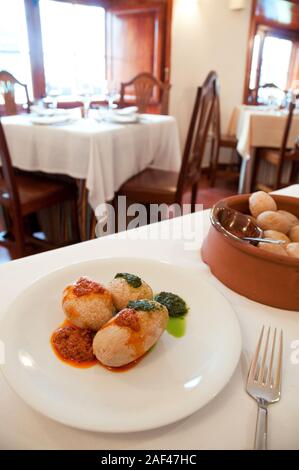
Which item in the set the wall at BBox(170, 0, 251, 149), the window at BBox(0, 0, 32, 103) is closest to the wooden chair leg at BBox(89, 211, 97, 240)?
the window at BBox(0, 0, 32, 103)

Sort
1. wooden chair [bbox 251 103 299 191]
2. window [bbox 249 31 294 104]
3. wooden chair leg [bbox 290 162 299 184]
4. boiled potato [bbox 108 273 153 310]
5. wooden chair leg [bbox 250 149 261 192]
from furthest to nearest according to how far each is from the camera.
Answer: window [bbox 249 31 294 104] < wooden chair leg [bbox 250 149 261 192] < wooden chair leg [bbox 290 162 299 184] < wooden chair [bbox 251 103 299 191] < boiled potato [bbox 108 273 153 310]

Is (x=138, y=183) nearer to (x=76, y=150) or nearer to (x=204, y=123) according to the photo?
(x=76, y=150)

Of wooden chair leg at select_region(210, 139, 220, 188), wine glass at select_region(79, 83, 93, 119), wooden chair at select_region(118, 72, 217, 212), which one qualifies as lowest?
wooden chair leg at select_region(210, 139, 220, 188)

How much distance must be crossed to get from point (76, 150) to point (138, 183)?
1.36 ft

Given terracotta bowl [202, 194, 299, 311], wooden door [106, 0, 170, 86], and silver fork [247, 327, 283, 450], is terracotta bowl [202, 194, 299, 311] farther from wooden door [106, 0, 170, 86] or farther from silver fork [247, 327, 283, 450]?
wooden door [106, 0, 170, 86]

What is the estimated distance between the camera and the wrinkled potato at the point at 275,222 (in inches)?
23.1

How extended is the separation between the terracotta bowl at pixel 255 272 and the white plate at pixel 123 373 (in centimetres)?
7

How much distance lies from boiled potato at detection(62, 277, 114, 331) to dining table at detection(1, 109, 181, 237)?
1129 millimetres

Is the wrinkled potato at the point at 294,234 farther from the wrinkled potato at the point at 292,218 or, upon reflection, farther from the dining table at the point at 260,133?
the dining table at the point at 260,133

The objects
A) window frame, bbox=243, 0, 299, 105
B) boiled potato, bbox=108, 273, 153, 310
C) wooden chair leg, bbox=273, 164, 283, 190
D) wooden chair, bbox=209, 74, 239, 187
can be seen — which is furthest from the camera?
window frame, bbox=243, 0, 299, 105

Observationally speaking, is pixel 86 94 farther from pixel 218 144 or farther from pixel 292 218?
pixel 218 144

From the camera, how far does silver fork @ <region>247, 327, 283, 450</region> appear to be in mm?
326

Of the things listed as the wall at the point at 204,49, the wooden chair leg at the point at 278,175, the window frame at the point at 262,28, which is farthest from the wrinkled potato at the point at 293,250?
the window frame at the point at 262,28

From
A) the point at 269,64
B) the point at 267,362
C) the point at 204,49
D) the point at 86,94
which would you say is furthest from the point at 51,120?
the point at 269,64
